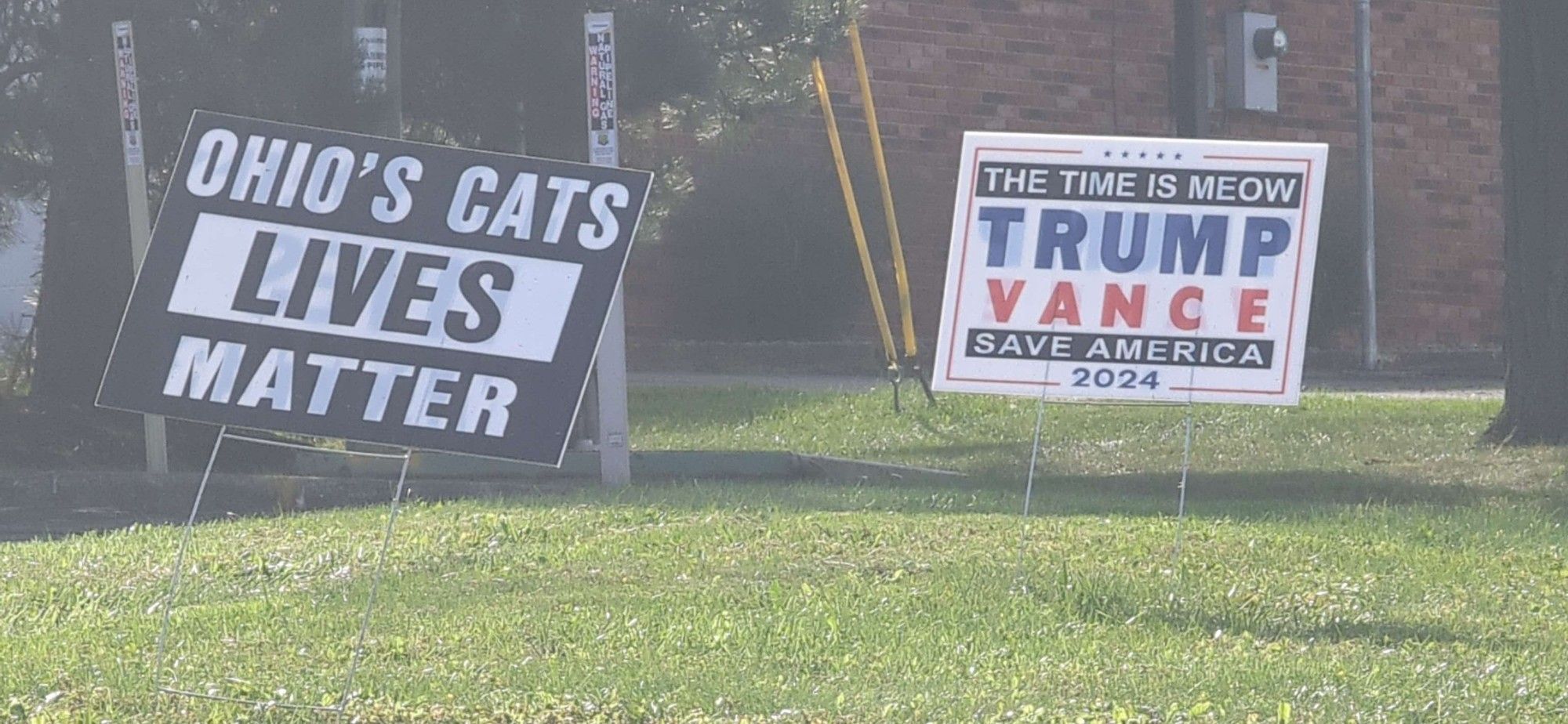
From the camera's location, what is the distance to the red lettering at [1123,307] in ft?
23.9

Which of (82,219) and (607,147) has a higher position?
(607,147)

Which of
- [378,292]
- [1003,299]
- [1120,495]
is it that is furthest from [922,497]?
[378,292]

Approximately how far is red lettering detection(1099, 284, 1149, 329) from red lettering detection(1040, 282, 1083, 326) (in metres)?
0.08

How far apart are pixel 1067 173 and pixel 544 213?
2498 mm

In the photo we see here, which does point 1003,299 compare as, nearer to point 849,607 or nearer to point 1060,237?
point 1060,237

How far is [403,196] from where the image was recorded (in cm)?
539

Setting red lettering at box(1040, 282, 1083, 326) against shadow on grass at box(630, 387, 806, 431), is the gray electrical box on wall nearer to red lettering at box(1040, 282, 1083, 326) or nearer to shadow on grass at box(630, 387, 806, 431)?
shadow on grass at box(630, 387, 806, 431)

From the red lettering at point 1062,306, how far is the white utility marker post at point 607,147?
3249mm

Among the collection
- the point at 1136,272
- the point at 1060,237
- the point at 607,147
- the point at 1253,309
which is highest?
the point at 607,147

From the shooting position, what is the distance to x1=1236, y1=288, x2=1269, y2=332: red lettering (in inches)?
286

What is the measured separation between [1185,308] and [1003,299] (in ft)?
1.91

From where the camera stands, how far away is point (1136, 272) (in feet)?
24.0

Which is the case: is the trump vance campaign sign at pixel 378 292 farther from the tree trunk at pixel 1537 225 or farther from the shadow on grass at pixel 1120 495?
the tree trunk at pixel 1537 225

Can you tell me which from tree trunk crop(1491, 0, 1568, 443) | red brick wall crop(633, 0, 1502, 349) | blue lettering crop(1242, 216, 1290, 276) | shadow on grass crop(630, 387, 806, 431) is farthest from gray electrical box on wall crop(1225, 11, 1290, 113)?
blue lettering crop(1242, 216, 1290, 276)
